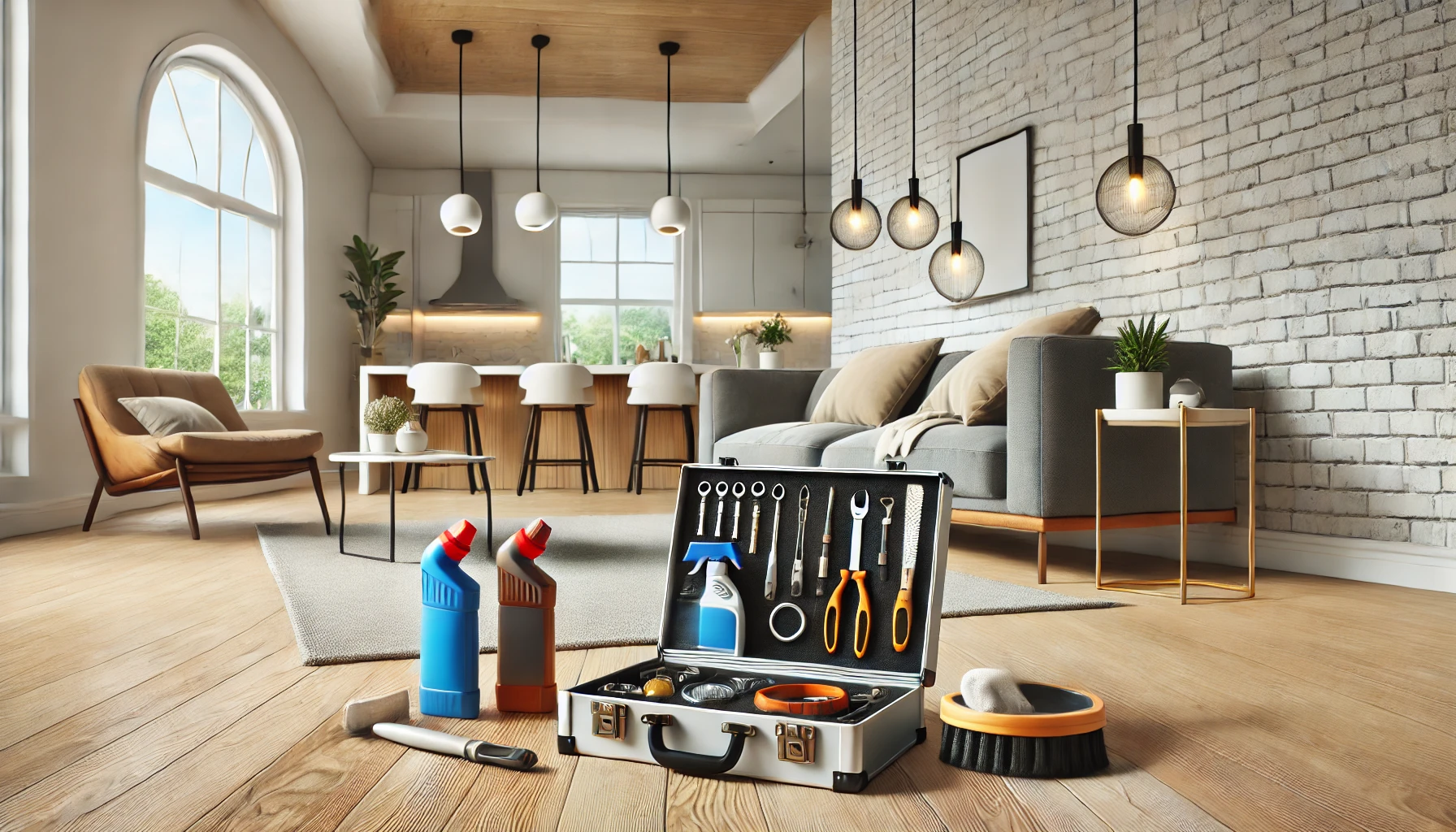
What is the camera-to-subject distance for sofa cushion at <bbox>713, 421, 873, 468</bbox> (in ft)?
13.4

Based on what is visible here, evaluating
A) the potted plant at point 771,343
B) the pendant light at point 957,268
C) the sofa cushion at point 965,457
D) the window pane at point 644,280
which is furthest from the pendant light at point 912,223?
the window pane at point 644,280

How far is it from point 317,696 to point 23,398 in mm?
3602

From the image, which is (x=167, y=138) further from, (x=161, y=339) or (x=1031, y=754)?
(x=1031, y=754)

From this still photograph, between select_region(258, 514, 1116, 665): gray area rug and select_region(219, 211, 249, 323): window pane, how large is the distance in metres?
3.33

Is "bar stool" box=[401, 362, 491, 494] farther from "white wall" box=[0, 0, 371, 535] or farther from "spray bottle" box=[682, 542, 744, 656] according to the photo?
"spray bottle" box=[682, 542, 744, 656]

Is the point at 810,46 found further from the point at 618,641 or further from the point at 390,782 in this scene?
the point at 390,782

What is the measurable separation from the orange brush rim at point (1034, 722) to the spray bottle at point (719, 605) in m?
0.39

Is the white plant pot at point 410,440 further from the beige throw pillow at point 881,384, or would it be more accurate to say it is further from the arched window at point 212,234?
the arched window at point 212,234

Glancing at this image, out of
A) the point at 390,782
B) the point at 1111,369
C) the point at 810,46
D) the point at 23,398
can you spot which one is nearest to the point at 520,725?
the point at 390,782

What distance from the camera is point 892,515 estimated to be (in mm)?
1593

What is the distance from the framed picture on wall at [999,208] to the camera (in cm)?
448

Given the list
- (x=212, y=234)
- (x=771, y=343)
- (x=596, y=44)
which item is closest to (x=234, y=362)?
(x=212, y=234)

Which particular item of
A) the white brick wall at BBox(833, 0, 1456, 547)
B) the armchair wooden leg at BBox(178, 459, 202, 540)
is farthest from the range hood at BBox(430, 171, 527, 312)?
the white brick wall at BBox(833, 0, 1456, 547)

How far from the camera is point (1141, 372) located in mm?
2875
